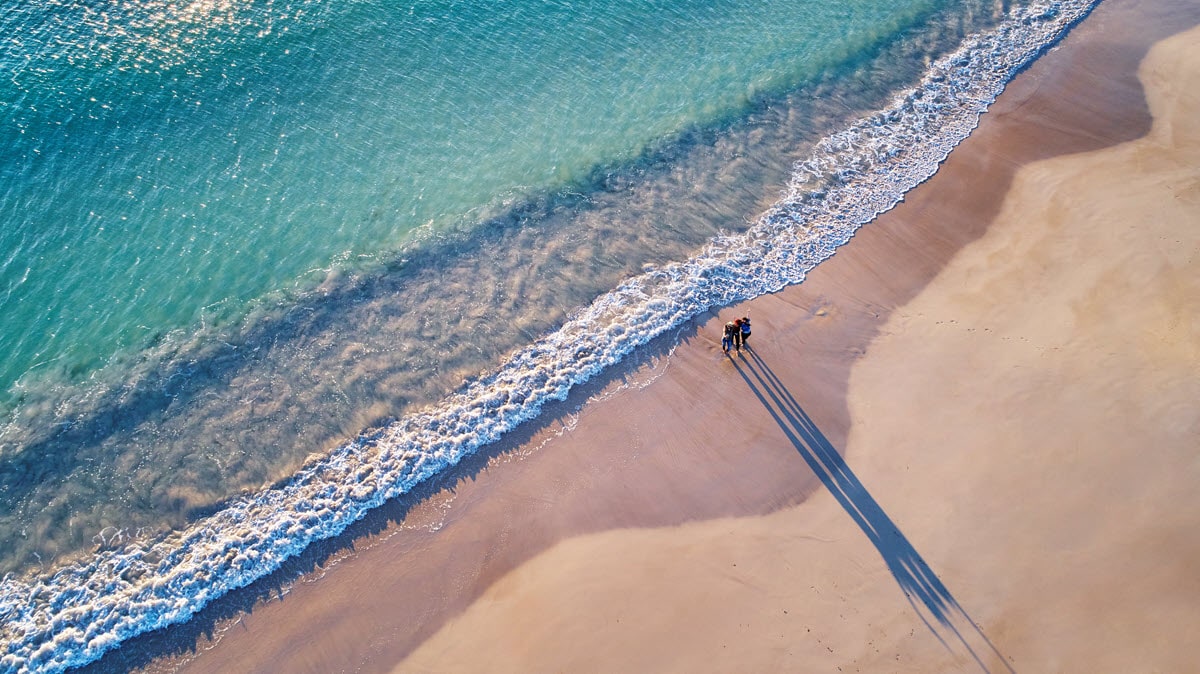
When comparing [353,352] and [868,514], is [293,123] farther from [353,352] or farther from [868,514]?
[868,514]

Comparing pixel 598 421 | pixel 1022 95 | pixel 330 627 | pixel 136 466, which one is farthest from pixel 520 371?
pixel 1022 95

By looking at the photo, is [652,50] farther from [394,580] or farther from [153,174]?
[394,580]

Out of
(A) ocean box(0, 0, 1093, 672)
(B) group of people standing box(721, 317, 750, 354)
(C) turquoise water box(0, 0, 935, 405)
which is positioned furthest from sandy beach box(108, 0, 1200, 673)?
(C) turquoise water box(0, 0, 935, 405)

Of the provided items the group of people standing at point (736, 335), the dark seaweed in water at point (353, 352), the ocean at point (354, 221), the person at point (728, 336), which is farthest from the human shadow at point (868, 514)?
the dark seaweed in water at point (353, 352)

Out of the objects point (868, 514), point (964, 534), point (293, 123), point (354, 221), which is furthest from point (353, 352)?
point (964, 534)

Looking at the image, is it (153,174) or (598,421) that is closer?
(598,421)

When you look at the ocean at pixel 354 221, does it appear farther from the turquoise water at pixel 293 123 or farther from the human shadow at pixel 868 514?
the human shadow at pixel 868 514

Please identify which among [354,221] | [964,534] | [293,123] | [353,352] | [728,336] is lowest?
[964,534]
